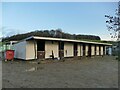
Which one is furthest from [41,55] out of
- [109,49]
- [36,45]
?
[109,49]

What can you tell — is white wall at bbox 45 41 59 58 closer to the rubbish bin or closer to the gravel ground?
the rubbish bin

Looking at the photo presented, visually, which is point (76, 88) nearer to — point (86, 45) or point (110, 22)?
point (110, 22)

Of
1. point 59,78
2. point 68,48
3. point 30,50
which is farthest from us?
point 68,48

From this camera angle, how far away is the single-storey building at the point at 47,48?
2356cm

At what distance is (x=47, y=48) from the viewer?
2539 centimetres

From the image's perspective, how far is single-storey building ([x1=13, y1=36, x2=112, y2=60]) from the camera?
77.3 feet

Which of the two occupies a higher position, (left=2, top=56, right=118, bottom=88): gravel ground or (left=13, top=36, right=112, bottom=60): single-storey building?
(left=13, top=36, right=112, bottom=60): single-storey building

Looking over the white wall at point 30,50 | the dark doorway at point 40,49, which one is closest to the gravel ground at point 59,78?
the white wall at point 30,50

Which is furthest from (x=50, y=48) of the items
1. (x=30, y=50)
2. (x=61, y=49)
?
(x=30, y=50)

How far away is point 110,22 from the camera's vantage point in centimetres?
989

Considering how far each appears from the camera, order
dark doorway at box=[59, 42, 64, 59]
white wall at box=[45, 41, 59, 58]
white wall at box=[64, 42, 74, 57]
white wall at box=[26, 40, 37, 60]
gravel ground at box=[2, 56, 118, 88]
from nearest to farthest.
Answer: gravel ground at box=[2, 56, 118, 88]
white wall at box=[26, 40, 37, 60]
white wall at box=[45, 41, 59, 58]
dark doorway at box=[59, 42, 64, 59]
white wall at box=[64, 42, 74, 57]

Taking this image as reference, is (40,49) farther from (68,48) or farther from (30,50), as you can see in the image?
(68,48)

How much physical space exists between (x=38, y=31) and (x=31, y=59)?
1086 inches

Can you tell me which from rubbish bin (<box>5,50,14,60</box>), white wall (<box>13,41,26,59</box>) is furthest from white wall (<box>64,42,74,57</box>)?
rubbish bin (<box>5,50,14,60</box>)
